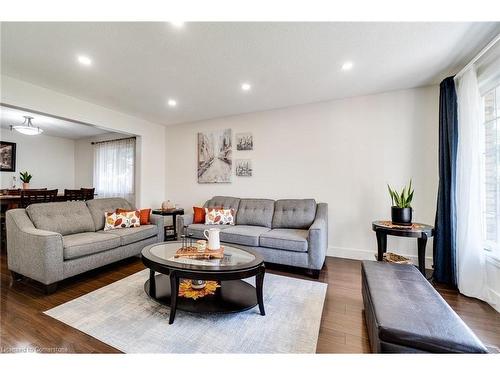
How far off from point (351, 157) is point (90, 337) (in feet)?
11.6

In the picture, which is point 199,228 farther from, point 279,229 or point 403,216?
point 403,216

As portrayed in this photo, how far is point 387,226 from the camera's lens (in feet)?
8.05

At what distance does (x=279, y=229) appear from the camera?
3.28 meters

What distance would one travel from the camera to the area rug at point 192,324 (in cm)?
150

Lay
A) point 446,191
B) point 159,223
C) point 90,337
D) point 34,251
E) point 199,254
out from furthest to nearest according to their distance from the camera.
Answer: point 159,223 < point 446,191 < point 34,251 < point 199,254 < point 90,337

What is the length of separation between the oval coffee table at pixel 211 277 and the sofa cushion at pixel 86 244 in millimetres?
844

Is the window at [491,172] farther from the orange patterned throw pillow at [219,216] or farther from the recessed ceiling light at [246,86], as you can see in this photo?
the orange patterned throw pillow at [219,216]

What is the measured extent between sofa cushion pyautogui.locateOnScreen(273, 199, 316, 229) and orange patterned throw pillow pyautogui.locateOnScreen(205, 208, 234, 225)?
28.5 inches

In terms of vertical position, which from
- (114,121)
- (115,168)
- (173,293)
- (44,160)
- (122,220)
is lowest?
(173,293)

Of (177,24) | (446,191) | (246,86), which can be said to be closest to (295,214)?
(446,191)

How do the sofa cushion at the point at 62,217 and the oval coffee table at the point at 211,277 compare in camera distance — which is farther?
the sofa cushion at the point at 62,217

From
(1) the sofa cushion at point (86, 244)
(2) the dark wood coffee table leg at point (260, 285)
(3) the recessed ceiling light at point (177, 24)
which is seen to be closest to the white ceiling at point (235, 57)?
(3) the recessed ceiling light at point (177, 24)
